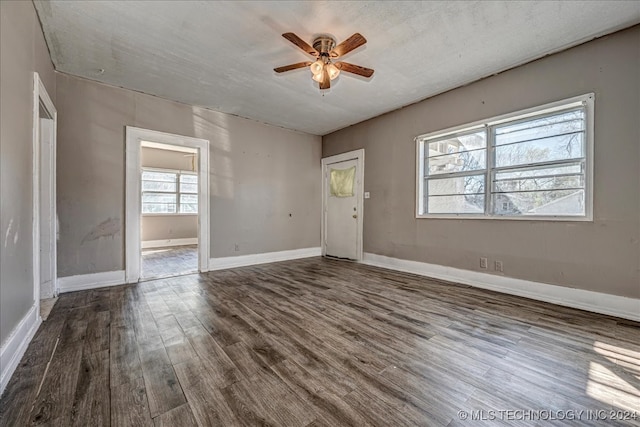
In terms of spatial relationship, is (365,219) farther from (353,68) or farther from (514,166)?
(353,68)

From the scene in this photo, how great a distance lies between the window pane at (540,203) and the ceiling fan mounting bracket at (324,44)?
2.75 metres

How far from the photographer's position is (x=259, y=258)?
498 centimetres

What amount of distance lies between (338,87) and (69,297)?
4270 millimetres

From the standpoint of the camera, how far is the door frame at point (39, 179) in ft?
7.21

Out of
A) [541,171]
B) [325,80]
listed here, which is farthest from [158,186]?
[541,171]

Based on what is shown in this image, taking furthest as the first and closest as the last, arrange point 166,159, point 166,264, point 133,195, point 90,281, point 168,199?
point 168,199 → point 166,159 → point 166,264 → point 133,195 → point 90,281

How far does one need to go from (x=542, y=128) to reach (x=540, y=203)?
35.0 inches

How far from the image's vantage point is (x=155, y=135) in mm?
3861

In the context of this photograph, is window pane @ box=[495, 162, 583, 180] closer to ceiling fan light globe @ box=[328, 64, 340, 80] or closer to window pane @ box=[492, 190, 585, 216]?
window pane @ box=[492, 190, 585, 216]

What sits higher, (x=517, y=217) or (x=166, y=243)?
(x=517, y=217)

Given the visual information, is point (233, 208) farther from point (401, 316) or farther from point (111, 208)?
point (401, 316)

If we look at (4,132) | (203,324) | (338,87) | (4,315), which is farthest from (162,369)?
(338,87)

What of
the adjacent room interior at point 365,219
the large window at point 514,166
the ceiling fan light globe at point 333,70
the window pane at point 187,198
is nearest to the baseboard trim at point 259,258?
the adjacent room interior at point 365,219

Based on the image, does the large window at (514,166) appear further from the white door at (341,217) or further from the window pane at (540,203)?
the white door at (341,217)
